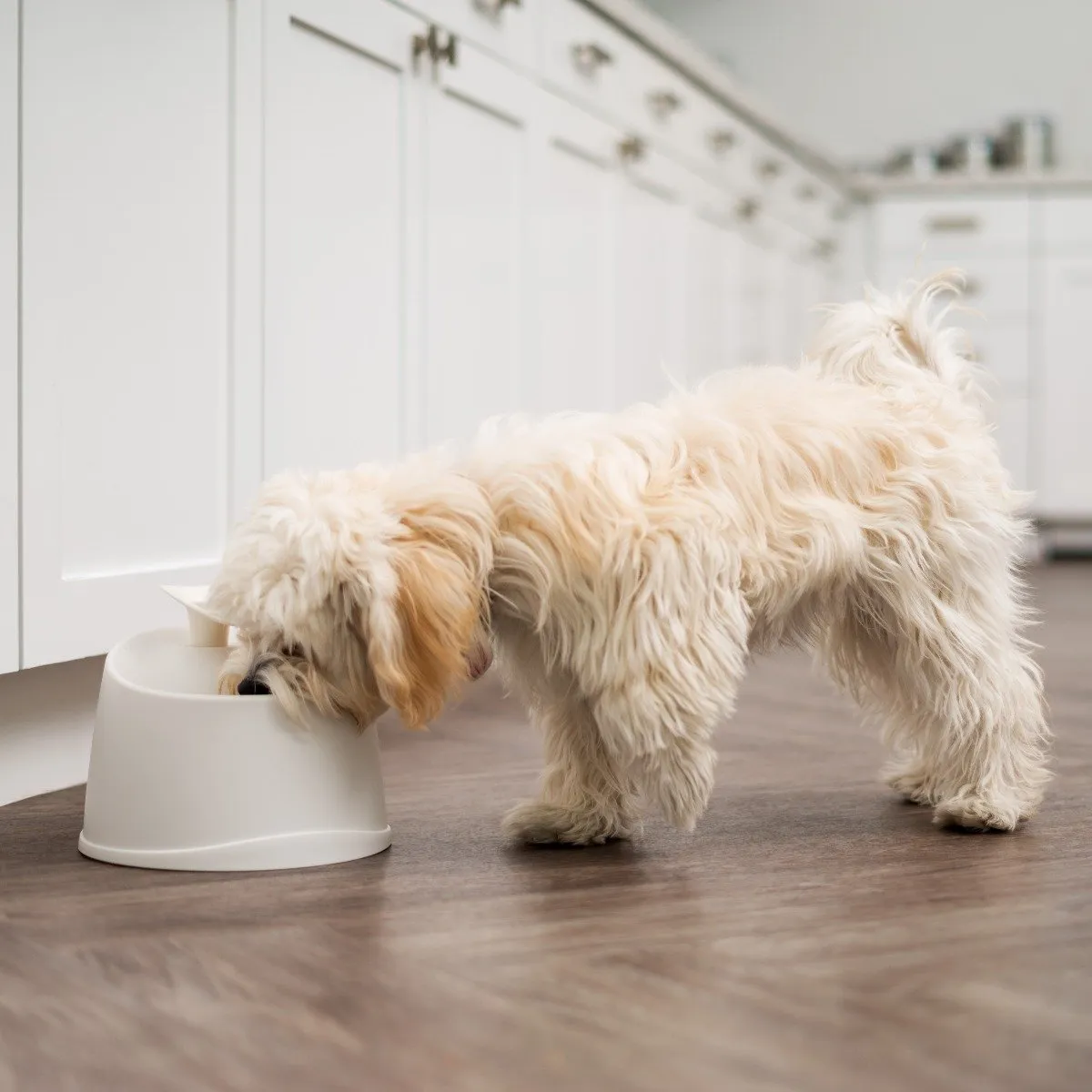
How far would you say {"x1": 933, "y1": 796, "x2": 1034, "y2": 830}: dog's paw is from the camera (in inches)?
62.1

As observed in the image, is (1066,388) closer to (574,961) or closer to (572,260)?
(572,260)

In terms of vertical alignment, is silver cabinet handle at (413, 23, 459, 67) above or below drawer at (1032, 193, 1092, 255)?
below

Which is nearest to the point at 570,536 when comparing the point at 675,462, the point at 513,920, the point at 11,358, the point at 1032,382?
the point at 675,462

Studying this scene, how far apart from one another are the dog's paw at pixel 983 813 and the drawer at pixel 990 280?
13.2 ft

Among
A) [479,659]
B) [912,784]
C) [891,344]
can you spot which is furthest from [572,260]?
[479,659]

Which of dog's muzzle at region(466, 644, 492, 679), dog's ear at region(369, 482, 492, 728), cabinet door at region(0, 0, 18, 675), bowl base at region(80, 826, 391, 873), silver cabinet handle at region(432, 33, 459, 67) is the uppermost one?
silver cabinet handle at region(432, 33, 459, 67)

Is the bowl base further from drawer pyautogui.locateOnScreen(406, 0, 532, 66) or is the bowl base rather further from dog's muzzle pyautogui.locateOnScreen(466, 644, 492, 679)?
drawer pyautogui.locateOnScreen(406, 0, 532, 66)

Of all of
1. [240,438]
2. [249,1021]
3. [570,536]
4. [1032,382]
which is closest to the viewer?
[249,1021]

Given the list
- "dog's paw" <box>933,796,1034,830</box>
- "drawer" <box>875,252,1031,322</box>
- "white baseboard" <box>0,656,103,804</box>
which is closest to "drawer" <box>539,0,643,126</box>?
"white baseboard" <box>0,656,103,804</box>

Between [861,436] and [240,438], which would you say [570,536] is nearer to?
[861,436]

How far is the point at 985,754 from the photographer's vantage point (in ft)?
5.30

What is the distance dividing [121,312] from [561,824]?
83 centimetres

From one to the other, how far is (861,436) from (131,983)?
901 millimetres

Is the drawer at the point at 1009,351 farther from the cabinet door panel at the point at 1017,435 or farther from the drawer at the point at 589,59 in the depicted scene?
the drawer at the point at 589,59
